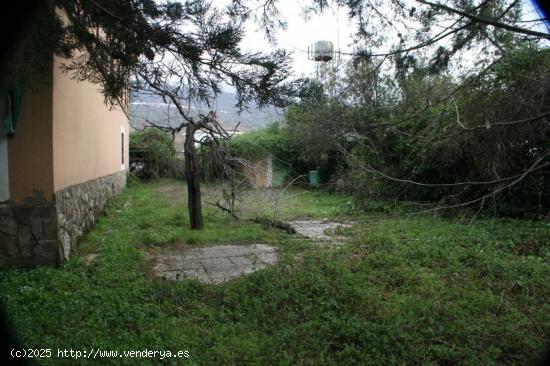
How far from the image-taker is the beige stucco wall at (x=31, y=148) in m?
4.49

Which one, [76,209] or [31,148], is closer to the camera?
[31,148]

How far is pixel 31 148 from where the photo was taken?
4.52 metres

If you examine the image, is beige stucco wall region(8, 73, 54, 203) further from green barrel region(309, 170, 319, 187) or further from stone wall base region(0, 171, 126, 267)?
green barrel region(309, 170, 319, 187)

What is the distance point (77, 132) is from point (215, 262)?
296 cm

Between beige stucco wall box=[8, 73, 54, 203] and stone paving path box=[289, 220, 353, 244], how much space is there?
162 inches

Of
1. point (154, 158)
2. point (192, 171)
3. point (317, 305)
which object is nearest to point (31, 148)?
point (192, 171)

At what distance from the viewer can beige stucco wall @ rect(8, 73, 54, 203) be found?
449cm

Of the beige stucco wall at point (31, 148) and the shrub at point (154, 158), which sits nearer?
the beige stucco wall at point (31, 148)

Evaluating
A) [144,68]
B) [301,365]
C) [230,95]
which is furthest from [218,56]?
[301,365]

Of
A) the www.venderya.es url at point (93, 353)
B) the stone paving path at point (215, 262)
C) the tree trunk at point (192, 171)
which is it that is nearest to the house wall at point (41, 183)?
the stone paving path at point (215, 262)

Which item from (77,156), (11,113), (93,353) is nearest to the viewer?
(93,353)

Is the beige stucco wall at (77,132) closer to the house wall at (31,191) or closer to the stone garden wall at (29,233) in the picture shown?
the house wall at (31,191)

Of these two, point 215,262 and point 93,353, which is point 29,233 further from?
point 93,353

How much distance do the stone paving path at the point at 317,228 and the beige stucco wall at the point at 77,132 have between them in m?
3.87
